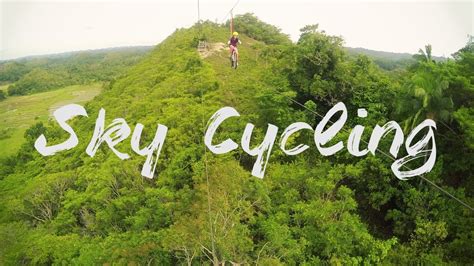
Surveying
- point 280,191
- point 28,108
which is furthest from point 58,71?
point 280,191

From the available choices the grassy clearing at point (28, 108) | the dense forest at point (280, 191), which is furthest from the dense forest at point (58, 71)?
the dense forest at point (280, 191)

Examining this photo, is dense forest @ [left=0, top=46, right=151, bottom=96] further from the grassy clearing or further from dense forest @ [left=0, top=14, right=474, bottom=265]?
dense forest @ [left=0, top=14, right=474, bottom=265]

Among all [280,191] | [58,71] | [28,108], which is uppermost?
[280,191]

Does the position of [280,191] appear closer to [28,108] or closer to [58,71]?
[28,108]

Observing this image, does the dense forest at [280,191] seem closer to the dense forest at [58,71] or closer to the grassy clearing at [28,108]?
the grassy clearing at [28,108]

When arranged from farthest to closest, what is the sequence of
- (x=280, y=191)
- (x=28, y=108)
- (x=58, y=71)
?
(x=58, y=71), (x=28, y=108), (x=280, y=191)

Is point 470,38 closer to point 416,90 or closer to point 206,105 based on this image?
point 416,90

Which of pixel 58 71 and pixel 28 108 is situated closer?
pixel 28 108
